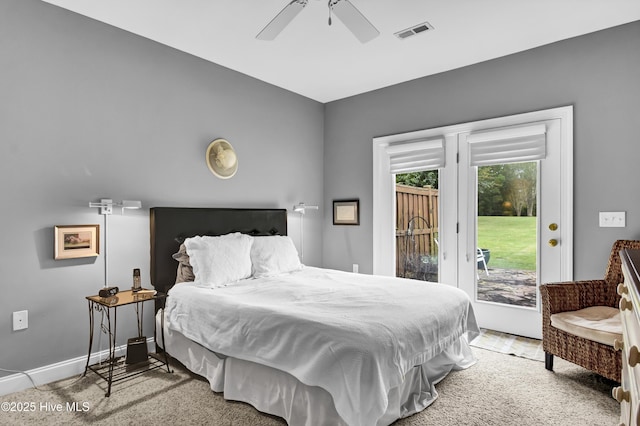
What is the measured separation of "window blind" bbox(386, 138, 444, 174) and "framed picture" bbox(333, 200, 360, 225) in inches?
27.0

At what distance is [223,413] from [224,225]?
74.2 inches

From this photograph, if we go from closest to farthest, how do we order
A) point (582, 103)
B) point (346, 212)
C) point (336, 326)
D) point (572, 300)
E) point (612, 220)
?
point (336, 326) → point (572, 300) → point (612, 220) → point (582, 103) → point (346, 212)

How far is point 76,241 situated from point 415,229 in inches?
131

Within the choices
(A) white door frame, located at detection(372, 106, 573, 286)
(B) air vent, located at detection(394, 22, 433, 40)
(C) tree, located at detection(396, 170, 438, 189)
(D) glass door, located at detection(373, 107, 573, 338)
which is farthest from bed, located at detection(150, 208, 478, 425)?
(B) air vent, located at detection(394, 22, 433, 40)

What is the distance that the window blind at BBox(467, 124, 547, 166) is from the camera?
136 inches

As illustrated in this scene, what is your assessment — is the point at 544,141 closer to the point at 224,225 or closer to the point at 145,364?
the point at 224,225

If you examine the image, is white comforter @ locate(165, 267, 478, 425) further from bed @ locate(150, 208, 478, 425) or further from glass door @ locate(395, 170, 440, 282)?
glass door @ locate(395, 170, 440, 282)

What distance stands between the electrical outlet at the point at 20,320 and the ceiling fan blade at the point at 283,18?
254cm

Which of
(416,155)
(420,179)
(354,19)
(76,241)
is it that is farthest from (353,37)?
(76,241)

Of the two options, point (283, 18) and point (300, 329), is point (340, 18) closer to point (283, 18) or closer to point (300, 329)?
point (283, 18)

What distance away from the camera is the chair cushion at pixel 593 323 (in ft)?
7.65

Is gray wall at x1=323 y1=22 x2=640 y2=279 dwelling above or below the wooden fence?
above

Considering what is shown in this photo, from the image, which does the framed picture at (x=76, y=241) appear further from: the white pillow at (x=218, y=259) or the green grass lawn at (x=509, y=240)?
the green grass lawn at (x=509, y=240)

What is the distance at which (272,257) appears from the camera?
3496mm
